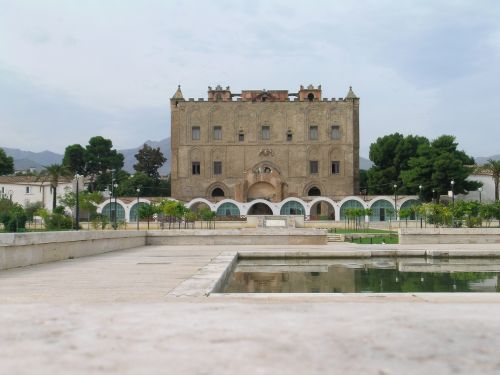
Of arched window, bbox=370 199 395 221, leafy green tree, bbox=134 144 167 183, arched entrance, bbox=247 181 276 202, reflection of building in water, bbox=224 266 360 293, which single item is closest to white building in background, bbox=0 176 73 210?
leafy green tree, bbox=134 144 167 183

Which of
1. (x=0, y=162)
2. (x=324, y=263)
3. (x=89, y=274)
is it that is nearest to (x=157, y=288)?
(x=89, y=274)

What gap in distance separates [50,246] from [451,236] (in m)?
13.5

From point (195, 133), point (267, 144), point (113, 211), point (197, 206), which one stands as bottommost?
point (113, 211)

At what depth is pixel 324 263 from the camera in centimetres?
1332

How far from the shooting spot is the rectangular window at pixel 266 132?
2263 inches

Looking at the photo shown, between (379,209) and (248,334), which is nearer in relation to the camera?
(248,334)

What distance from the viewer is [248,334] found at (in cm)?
348

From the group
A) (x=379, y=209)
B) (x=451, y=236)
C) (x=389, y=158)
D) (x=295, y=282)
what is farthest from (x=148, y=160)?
(x=295, y=282)

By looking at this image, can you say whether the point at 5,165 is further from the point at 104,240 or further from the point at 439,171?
the point at 104,240

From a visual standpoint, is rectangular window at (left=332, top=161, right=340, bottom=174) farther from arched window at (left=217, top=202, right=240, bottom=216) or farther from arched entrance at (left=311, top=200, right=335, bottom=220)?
arched window at (left=217, top=202, right=240, bottom=216)

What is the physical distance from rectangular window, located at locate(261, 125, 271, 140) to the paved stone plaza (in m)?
52.2

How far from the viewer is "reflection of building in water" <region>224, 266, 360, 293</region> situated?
864 centimetres

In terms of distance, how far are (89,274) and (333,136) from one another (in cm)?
5083

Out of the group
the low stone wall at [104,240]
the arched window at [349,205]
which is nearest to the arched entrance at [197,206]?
the arched window at [349,205]
